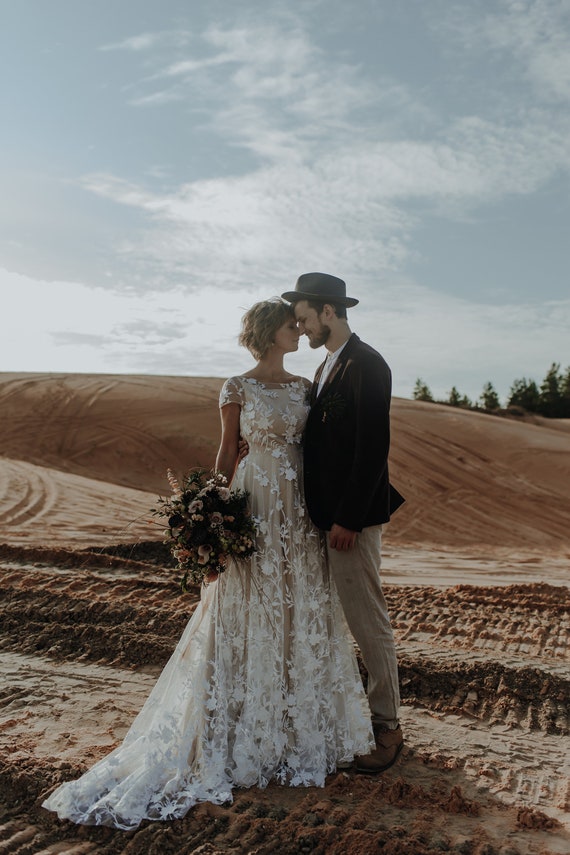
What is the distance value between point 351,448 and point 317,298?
78 centimetres

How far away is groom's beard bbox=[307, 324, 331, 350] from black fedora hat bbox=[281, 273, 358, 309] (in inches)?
5.6

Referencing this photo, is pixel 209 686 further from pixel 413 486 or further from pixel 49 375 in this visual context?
pixel 49 375

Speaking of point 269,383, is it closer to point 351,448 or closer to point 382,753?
point 351,448

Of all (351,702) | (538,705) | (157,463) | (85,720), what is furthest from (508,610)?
(157,463)

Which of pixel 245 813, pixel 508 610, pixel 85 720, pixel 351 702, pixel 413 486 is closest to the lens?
pixel 245 813

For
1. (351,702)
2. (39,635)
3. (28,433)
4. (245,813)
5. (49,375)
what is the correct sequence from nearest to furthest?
(245,813) < (351,702) < (39,635) < (28,433) < (49,375)

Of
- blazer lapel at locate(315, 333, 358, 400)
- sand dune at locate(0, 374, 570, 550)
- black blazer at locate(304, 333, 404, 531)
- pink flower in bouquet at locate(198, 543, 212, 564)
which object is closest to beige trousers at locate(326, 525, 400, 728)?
black blazer at locate(304, 333, 404, 531)

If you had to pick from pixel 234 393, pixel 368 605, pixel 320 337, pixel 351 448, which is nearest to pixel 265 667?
pixel 368 605

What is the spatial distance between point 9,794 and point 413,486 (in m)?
13.0

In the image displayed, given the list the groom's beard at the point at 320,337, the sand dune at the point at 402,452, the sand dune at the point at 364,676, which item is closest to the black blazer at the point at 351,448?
the groom's beard at the point at 320,337

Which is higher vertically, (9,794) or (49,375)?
(49,375)

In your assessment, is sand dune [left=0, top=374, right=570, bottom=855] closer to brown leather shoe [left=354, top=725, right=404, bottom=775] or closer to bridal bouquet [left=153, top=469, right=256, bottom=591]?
brown leather shoe [left=354, top=725, right=404, bottom=775]

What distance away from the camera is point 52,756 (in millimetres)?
3557

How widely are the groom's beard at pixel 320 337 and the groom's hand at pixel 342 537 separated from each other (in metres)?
0.95
